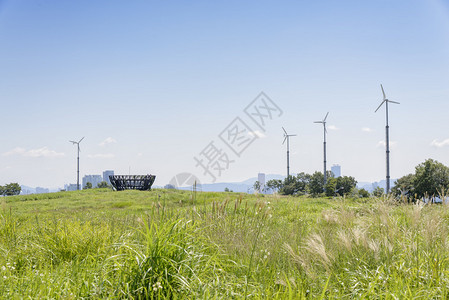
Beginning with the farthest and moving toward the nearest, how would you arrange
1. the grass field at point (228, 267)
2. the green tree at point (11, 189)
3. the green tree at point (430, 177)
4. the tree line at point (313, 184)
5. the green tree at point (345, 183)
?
the green tree at point (11, 189) < the green tree at point (345, 183) < the tree line at point (313, 184) < the green tree at point (430, 177) < the grass field at point (228, 267)

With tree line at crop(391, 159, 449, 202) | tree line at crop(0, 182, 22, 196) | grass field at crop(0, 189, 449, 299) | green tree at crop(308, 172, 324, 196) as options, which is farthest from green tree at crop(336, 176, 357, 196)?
tree line at crop(0, 182, 22, 196)

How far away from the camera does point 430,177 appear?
135ft

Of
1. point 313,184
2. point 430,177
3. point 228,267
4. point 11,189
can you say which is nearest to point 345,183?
point 313,184

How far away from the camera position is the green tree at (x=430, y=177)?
40.3 meters

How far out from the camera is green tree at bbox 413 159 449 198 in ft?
132

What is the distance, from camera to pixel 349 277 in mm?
3703

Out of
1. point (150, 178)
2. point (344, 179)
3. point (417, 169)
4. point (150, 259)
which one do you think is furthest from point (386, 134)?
point (150, 259)

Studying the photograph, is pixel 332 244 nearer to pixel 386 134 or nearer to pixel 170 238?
pixel 170 238

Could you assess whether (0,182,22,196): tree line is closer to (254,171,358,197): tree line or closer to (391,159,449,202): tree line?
(254,171,358,197): tree line

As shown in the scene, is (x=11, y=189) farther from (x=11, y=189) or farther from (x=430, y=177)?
(x=430, y=177)

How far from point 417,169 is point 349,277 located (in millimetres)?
46040

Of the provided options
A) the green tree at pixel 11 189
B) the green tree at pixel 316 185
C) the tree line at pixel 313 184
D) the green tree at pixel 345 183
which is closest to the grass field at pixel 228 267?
the tree line at pixel 313 184

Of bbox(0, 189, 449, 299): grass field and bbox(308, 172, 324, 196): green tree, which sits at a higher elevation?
bbox(0, 189, 449, 299): grass field

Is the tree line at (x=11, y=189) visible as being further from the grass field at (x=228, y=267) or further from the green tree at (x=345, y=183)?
the grass field at (x=228, y=267)
